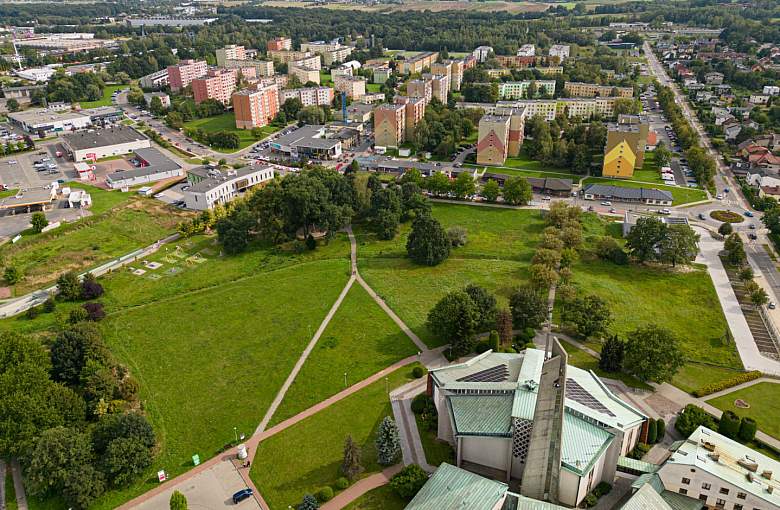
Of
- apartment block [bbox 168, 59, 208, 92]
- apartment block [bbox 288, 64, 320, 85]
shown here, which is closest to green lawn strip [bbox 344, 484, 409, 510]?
apartment block [bbox 288, 64, 320, 85]

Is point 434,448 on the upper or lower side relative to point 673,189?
lower

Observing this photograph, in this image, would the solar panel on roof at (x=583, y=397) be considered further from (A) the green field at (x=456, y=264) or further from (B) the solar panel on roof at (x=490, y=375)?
(A) the green field at (x=456, y=264)

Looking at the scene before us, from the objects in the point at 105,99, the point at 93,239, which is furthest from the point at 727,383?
the point at 105,99


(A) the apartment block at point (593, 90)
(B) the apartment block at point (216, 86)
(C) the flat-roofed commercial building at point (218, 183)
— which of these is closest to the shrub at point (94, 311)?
(C) the flat-roofed commercial building at point (218, 183)

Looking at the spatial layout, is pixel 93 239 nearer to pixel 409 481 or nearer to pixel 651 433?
pixel 409 481

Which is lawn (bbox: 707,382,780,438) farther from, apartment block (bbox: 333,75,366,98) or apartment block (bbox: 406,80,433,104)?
apartment block (bbox: 333,75,366,98)

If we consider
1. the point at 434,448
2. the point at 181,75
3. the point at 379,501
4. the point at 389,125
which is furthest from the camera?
the point at 181,75
